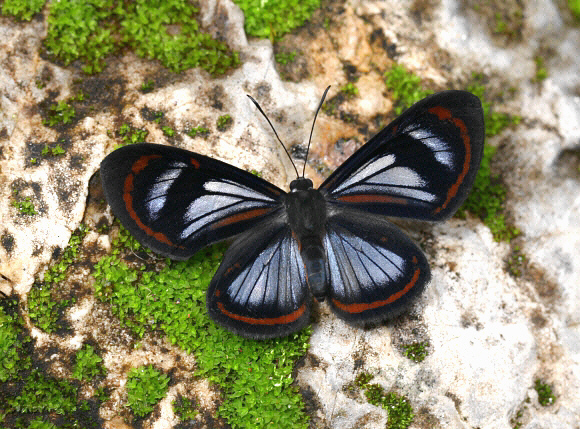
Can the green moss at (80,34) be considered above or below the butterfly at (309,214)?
below

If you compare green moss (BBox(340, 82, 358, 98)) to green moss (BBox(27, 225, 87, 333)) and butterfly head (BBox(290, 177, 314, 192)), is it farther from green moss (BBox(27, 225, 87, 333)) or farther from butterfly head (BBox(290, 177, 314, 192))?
green moss (BBox(27, 225, 87, 333))

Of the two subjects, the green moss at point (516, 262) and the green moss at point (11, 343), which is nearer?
the green moss at point (11, 343)

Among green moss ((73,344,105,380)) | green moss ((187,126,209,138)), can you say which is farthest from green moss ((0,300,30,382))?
green moss ((187,126,209,138))

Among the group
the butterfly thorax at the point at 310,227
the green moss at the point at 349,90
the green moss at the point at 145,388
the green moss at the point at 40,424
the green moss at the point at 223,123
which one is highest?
the green moss at the point at 349,90

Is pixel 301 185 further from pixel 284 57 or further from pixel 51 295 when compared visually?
pixel 51 295

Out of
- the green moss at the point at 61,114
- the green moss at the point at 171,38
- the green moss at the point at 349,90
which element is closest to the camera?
the green moss at the point at 61,114

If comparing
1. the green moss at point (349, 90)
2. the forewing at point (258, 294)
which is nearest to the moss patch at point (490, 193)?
the green moss at point (349, 90)

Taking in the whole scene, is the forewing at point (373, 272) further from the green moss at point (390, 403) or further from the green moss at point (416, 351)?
the green moss at point (390, 403)

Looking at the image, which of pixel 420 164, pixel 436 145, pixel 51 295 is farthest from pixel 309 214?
pixel 51 295
